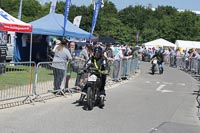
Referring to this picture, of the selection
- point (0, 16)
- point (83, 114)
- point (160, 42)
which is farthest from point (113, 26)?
point (83, 114)

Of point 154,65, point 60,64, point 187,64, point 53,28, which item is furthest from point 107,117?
point 187,64

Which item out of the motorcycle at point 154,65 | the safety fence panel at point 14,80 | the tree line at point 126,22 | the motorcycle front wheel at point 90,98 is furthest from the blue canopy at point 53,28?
the tree line at point 126,22

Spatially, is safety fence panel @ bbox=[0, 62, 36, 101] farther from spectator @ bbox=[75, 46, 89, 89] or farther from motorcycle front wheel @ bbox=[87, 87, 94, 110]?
spectator @ bbox=[75, 46, 89, 89]

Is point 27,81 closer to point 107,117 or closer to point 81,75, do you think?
point 81,75

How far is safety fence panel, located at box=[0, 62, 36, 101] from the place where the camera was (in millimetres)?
11102

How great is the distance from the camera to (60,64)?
13.7 m

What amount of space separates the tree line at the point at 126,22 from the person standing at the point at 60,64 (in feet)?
246

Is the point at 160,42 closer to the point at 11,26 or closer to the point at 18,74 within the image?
the point at 11,26

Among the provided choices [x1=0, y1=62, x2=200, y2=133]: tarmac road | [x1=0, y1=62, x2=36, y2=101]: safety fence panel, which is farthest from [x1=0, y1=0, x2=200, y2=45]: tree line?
[x1=0, y1=62, x2=36, y2=101]: safety fence panel

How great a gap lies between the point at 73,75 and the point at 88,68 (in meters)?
3.80

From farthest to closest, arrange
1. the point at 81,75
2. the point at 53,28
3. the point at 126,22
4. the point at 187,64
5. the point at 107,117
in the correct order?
the point at 126,22
the point at 187,64
the point at 53,28
the point at 81,75
the point at 107,117

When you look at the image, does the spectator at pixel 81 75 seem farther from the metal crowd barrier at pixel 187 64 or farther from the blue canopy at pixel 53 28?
the metal crowd barrier at pixel 187 64

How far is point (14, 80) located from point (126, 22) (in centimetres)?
9749

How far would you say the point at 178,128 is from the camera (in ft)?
32.2
